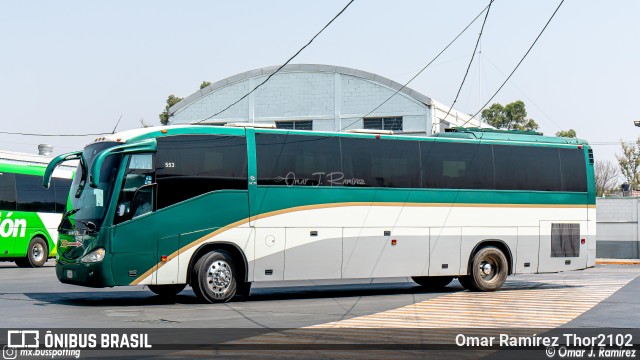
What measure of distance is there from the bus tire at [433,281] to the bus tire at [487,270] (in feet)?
3.93

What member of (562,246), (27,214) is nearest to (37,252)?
(27,214)

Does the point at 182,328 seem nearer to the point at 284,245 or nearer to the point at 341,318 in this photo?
the point at 341,318

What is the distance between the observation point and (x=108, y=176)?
16.9m

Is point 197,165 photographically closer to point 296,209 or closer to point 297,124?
point 296,209

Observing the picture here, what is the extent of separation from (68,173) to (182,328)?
24.8m

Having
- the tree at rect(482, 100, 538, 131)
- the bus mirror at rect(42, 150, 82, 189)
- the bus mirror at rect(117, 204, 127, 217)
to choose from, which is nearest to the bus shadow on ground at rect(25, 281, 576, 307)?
the bus mirror at rect(117, 204, 127, 217)

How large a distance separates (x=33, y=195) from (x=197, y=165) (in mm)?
17237

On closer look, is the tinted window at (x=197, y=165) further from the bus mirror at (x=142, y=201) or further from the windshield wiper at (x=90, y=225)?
the windshield wiper at (x=90, y=225)

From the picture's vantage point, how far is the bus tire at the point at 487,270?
2138 cm

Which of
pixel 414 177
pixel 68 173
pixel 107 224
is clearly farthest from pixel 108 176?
pixel 68 173

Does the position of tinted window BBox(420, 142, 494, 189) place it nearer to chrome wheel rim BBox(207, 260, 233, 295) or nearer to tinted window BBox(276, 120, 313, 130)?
chrome wheel rim BBox(207, 260, 233, 295)

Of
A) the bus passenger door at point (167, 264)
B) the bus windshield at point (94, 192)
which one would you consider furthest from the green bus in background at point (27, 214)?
the bus passenger door at point (167, 264)

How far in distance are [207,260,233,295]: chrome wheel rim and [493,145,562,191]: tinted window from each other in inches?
290

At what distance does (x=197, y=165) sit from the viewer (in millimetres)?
17547
